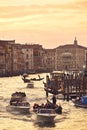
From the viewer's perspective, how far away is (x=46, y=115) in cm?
3391

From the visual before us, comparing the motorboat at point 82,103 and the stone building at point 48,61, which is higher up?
the stone building at point 48,61

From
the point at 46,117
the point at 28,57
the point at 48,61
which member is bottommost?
the point at 46,117

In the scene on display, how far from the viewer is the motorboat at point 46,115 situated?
33906 millimetres

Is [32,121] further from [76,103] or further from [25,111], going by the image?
[76,103]

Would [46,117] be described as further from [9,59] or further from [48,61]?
[48,61]

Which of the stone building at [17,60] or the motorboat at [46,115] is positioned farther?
the stone building at [17,60]

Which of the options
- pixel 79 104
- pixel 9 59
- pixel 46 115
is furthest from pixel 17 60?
pixel 46 115

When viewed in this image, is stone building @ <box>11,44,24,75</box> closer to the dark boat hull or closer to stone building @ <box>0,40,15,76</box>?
stone building @ <box>0,40,15,76</box>

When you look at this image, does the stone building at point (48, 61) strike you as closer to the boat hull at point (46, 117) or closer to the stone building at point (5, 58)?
the stone building at point (5, 58)

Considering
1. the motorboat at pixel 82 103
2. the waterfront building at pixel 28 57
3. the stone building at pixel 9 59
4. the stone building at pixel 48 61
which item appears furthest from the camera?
the stone building at pixel 48 61

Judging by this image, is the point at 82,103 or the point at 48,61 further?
the point at 48,61

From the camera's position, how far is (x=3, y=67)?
136 m

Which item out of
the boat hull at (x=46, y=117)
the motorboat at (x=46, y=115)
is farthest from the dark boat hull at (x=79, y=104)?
the boat hull at (x=46, y=117)

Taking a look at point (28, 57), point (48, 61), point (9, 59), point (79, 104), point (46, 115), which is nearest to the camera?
point (46, 115)
